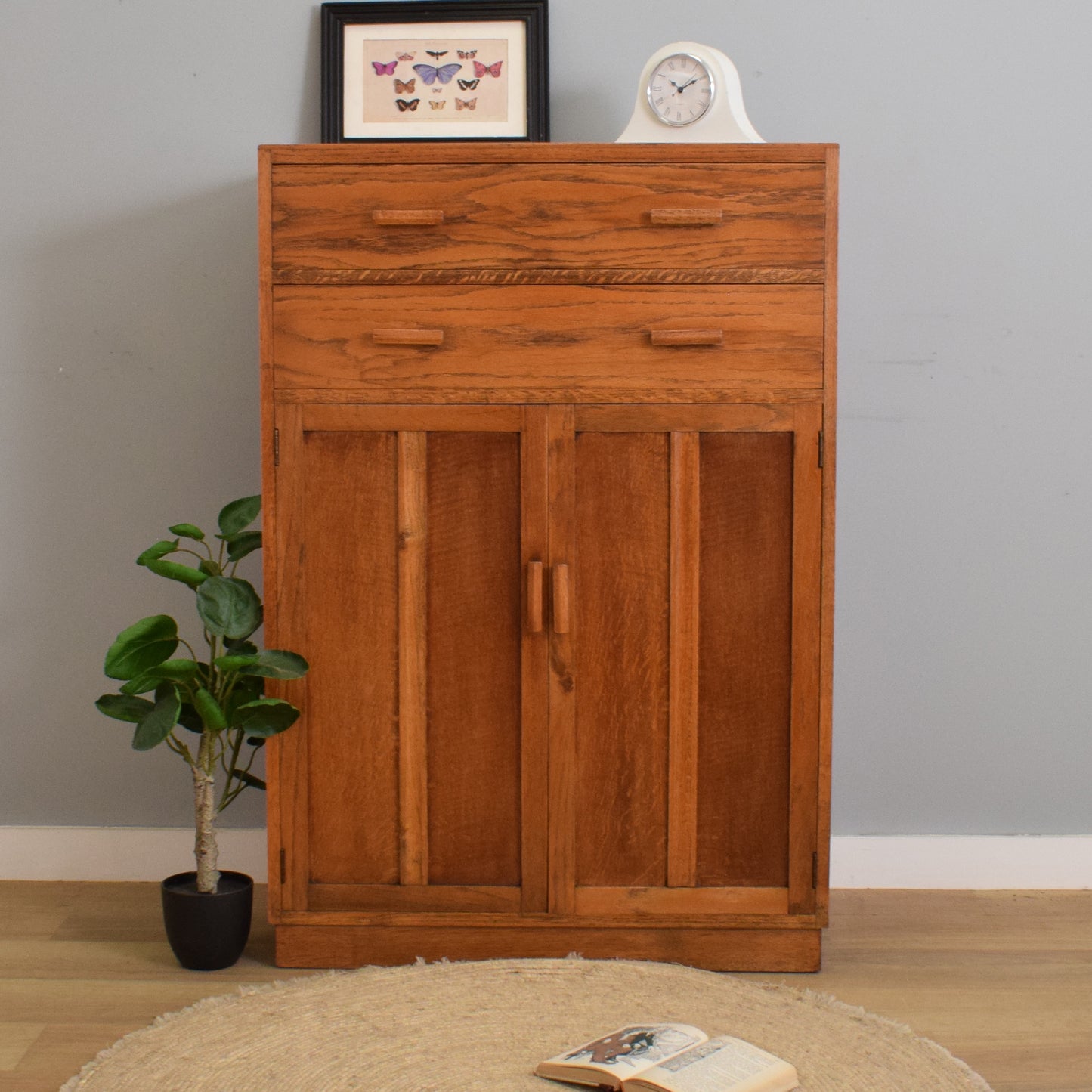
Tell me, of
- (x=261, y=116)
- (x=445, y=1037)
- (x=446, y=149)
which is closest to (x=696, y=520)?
(x=446, y=149)

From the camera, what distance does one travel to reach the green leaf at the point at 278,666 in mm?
1923

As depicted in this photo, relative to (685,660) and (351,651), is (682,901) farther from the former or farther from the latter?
(351,651)

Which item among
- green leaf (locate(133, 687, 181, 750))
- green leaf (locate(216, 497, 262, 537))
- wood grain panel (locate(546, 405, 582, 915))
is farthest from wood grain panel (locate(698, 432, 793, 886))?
green leaf (locate(133, 687, 181, 750))

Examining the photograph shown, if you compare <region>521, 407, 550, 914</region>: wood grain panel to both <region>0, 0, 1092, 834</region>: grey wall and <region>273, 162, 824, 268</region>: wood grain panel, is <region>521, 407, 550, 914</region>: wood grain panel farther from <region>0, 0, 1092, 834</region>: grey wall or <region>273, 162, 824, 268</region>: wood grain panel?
<region>0, 0, 1092, 834</region>: grey wall

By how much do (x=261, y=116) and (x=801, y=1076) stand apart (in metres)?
2.12

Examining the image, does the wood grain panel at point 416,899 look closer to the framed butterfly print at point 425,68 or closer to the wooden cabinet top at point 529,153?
the wooden cabinet top at point 529,153

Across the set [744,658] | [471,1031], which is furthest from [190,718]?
[744,658]

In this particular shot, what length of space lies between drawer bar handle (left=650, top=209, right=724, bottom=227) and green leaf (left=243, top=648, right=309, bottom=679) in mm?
978

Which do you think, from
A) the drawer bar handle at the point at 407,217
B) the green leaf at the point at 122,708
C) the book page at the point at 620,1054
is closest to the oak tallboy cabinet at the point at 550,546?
the drawer bar handle at the point at 407,217

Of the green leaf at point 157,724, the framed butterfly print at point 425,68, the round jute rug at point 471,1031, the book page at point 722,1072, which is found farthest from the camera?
the framed butterfly print at point 425,68

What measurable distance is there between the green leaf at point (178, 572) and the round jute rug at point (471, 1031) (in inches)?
27.7

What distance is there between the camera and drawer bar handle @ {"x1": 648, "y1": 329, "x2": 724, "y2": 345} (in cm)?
195

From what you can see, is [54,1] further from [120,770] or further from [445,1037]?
[445,1037]

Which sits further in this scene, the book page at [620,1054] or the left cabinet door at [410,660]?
the left cabinet door at [410,660]
